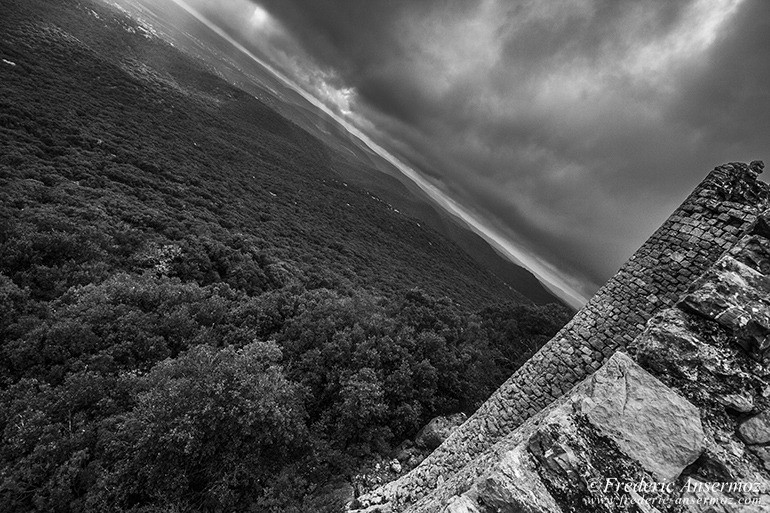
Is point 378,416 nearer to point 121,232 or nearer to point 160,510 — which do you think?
point 160,510

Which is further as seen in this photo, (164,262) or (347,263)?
(347,263)

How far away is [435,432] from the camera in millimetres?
9266

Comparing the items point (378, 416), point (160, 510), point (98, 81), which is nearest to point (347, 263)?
point (378, 416)

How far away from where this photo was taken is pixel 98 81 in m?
33.7

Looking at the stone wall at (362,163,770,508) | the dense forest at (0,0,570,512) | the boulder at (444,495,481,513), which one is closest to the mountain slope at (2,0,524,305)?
the dense forest at (0,0,570,512)

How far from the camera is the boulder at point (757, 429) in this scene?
3.71 m

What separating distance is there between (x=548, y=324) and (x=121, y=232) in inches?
1036

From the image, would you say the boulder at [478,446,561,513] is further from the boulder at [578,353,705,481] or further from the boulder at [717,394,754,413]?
the boulder at [717,394,754,413]

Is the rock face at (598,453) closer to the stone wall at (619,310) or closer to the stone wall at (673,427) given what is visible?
the stone wall at (673,427)

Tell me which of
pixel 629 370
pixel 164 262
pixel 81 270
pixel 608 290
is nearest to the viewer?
pixel 629 370

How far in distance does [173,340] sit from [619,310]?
14262mm

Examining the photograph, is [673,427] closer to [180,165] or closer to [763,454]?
[763,454]

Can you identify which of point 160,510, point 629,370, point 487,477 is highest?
point 629,370

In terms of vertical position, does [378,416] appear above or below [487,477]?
below
